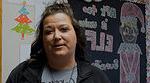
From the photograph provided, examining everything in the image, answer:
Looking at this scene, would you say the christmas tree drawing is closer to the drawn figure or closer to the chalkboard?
the chalkboard

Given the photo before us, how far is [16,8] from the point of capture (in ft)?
5.58

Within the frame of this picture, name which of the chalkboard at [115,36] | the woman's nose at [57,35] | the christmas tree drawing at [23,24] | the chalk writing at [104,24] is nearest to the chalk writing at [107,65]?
the chalkboard at [115,36]

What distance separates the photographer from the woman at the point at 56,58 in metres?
1.30

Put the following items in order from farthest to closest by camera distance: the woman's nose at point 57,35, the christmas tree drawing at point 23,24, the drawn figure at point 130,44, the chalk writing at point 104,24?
the drawn figure at point 130,44 < the chalk writing at point 104,24 < the christmas tree drawing at point 23,24 < the woman's nose at point 57,35

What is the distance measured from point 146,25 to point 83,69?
1280mm

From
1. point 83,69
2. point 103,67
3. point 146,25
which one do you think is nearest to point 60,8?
point 83,69

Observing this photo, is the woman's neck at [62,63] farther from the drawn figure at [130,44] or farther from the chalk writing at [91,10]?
the drawn figure at [130,44]

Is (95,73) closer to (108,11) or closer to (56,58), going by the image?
(56,58)

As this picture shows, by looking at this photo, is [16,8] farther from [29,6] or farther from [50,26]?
[50,26]

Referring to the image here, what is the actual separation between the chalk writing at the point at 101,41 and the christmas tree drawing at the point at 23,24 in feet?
→ 1.59

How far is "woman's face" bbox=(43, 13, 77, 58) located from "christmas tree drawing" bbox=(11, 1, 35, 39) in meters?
0.38

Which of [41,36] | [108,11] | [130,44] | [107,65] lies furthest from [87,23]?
[41,36]

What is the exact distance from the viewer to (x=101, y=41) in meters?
2.19

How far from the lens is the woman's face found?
1279mm
